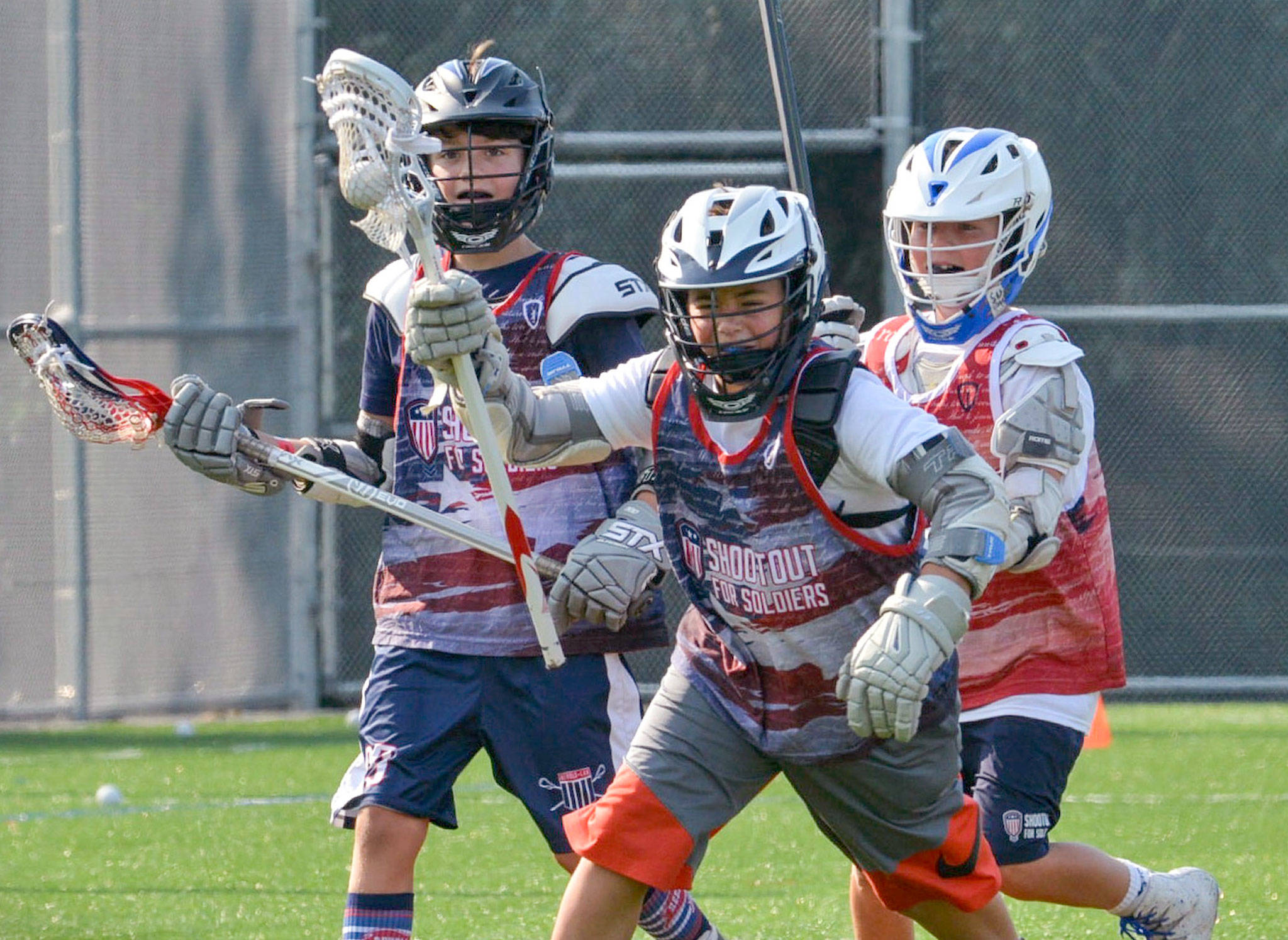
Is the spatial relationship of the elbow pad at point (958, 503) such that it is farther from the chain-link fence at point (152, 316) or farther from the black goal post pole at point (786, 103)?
the chain-link fence at point (152, 316)

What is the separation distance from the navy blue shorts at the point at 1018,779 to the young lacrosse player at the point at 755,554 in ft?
1.55

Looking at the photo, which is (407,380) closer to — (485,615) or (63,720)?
(485,615)

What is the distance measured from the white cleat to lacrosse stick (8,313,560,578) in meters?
1.62

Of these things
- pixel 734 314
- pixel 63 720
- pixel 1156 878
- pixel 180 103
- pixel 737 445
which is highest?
pixel 180 103

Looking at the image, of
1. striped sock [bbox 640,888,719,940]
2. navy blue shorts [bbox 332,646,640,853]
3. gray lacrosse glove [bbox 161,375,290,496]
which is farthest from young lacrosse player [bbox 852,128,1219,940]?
gray lacrosse glove [bbox 161,375,290,496]

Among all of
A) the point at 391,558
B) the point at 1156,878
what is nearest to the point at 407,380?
the point at 391,558

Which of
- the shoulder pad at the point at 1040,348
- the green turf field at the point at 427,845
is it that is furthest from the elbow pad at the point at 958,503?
the green turf field at the point at 427,845

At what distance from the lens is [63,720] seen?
32.1 ft

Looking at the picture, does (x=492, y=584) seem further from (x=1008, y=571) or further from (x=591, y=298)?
(x=1008, y=571)

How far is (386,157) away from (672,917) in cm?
168

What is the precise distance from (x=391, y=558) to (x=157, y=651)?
5696mm

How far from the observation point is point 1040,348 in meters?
4.21

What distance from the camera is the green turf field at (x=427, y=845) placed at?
5.62 m

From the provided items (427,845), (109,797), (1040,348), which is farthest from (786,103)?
(109,797)
